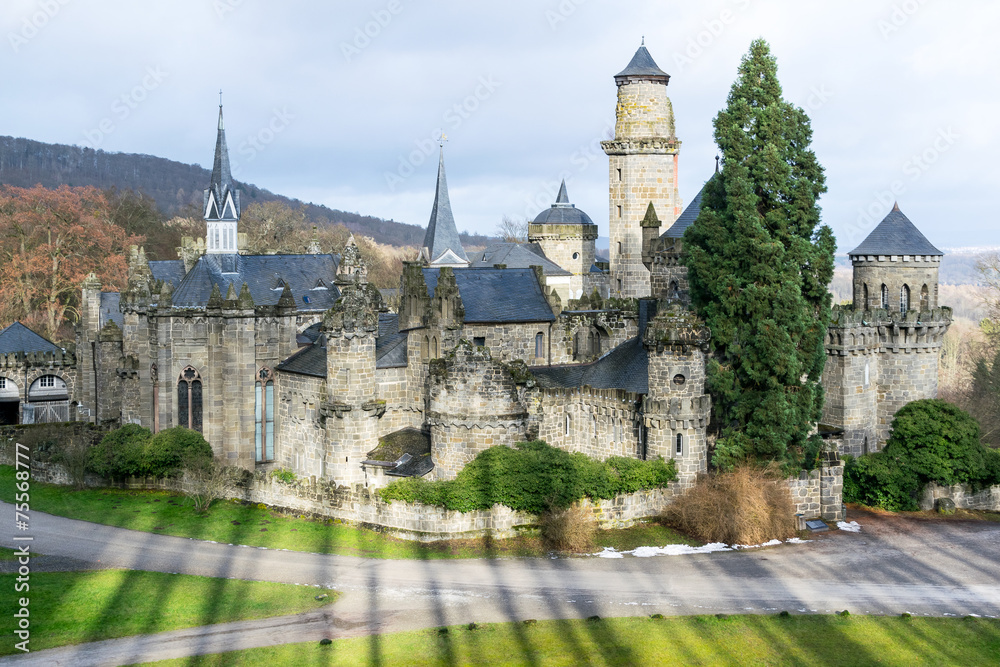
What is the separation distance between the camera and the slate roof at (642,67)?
5188 centimetres

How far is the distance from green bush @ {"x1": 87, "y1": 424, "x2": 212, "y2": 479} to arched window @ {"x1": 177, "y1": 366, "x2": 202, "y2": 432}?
209 centimetres

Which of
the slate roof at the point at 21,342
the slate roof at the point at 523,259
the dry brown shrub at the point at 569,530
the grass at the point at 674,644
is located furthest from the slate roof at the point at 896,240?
the slate roof at the point at 21,342

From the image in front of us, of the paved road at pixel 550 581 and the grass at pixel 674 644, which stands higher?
the paved road at pixel 550 581

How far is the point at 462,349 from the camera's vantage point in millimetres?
35594

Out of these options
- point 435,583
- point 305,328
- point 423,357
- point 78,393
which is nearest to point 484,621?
point 435,583

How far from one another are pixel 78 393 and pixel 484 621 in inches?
1522

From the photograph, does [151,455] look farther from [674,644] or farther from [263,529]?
[674,644]

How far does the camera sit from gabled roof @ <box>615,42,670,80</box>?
170 ft

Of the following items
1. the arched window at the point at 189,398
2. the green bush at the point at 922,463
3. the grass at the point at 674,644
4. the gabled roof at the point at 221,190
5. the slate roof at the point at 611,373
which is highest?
the gabled roof at the point at 221,190

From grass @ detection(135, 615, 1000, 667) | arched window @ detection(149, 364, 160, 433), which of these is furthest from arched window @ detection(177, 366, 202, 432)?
grass @ detection(135, 615, 1000, 667)

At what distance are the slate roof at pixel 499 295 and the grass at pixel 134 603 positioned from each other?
51.4 feet

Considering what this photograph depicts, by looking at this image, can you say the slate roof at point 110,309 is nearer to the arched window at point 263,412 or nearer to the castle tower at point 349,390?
the arched window at point 263,412

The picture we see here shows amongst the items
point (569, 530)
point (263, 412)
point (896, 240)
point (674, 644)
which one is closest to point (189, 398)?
point (263, 412)

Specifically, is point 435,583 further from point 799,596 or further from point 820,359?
point 820,359
